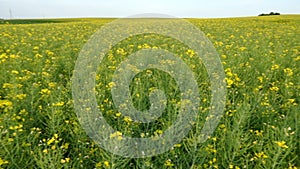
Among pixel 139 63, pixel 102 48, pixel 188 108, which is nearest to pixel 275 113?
pixel 188 108

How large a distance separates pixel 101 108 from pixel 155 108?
73 centimetres

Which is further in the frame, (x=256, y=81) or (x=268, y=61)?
(x=268, y=61)

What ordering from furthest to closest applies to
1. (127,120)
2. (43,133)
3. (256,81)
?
1. (256,81)
2. (43,133)
3. (127,120)

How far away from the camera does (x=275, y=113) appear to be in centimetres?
405

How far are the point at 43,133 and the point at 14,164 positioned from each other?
36.2 inches

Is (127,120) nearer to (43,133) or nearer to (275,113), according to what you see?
(43,133)

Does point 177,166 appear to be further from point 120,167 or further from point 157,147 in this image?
point 120,167

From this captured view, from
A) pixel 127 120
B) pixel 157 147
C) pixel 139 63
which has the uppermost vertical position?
pixel 139 63

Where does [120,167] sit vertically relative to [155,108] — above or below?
below

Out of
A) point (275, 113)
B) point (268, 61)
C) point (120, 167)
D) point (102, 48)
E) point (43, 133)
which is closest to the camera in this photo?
point (120, 167)

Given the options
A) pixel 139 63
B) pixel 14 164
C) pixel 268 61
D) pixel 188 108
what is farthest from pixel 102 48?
pixel 14 164

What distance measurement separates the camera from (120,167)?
2.79m

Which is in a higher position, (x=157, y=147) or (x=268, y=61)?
(x=268, y=61)

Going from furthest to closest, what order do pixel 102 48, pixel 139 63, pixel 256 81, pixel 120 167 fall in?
pixel 102 48 → pixel 139 63 → pixel 256 81 → pixel 120 167
